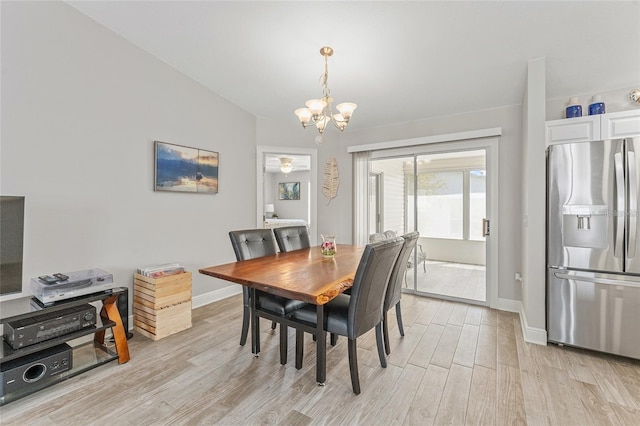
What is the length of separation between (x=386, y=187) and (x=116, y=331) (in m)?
3.65

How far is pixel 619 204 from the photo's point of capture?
228 centimetres

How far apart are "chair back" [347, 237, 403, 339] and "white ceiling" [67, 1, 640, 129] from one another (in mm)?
1720

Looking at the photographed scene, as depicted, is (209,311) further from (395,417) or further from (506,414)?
(506,414)

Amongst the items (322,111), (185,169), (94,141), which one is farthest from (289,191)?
(322,111)

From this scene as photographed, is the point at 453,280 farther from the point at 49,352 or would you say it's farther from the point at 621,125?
the point at 49,352

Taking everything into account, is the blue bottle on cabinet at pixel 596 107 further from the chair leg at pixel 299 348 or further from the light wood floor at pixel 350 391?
the chair leg at pixel 299 348

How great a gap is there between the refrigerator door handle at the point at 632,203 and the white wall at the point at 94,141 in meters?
4.09

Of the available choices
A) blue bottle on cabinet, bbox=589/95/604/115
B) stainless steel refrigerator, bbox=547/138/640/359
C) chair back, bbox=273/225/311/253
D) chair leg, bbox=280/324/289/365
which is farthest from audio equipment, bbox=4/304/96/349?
blue bottle on cabinet, bbox=589/95/604/115

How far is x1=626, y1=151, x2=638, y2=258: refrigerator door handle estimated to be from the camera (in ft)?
7.35

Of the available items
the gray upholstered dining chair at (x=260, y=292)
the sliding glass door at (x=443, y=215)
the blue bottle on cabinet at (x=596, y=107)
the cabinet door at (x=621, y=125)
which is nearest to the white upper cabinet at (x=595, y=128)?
the cabinet door at (x=621, y=125)

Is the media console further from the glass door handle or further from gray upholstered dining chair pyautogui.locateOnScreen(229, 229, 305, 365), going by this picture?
the glass door handle

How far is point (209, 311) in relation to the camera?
134 inches

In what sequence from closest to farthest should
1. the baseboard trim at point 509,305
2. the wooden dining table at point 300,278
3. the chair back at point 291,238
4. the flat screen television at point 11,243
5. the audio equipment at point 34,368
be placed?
1. the wooden dining table at point 300,278
2. the audio equipment at point 34,368
3. the flat screen television at point 11,243
4. the chair back at point 291,238
5. the baseboard trim at point 509,305

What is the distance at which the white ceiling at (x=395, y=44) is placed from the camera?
2.10 meters
